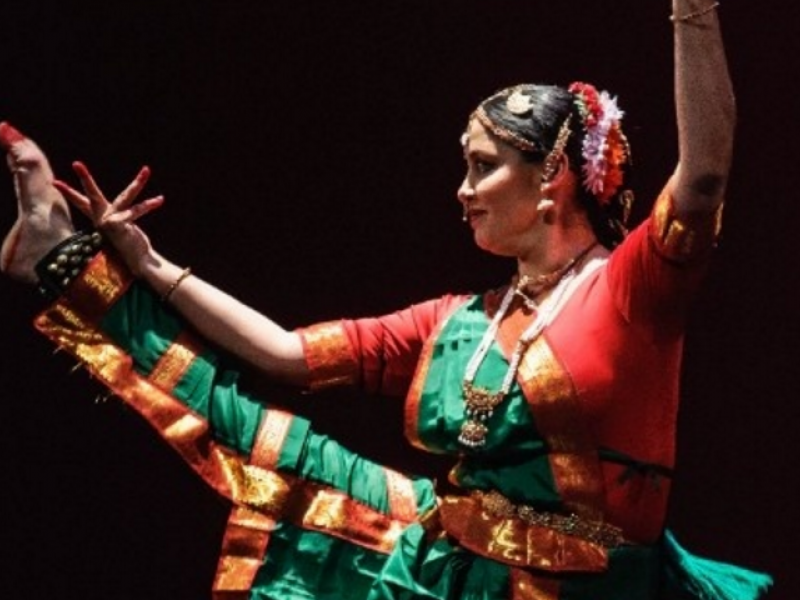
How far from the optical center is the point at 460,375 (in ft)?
6.66

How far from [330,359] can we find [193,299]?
0.62ft

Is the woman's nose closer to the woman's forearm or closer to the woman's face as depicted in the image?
the woman's face

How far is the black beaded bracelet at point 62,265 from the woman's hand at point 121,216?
3cm

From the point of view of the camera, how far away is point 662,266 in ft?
6.21

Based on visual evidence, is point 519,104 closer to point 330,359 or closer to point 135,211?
point 330,359

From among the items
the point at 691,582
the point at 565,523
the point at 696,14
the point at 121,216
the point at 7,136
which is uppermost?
the point at 696,14

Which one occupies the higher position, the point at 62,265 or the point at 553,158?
the point at 553,158

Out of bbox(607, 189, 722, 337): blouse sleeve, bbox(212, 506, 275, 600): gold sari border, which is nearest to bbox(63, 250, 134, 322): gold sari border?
bbox(212, 506, 275, 600): gold sari border

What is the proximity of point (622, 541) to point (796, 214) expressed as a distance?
0.72 metres

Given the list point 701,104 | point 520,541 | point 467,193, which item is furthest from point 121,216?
point 701,104

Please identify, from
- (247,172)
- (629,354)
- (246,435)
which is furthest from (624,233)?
(247,172)

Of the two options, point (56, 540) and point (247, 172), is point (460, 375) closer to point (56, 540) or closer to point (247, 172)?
point (247, 172)

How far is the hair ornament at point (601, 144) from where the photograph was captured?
2055 mm

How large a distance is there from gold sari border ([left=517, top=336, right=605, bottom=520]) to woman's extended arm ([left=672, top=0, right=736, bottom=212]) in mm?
256
